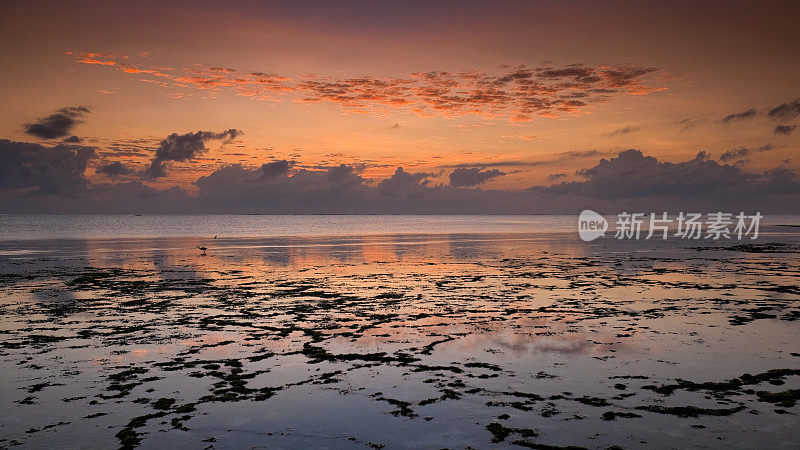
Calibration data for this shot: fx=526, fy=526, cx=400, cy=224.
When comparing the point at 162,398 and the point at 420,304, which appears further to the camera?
the point at 420,304

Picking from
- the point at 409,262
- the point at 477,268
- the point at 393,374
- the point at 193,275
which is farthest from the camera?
the point at 409,262

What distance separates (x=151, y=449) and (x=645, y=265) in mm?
32003

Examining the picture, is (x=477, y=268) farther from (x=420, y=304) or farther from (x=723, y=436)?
(x=723, y=436)

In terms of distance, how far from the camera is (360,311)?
1839 centimetres

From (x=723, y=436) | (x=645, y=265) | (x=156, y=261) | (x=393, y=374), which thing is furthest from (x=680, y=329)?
(x=156, y=261)

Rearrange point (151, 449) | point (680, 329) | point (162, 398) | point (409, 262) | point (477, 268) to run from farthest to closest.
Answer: point (409, 262), point (477, 268), point (680, 329), point (162, 398), point (151, 449)

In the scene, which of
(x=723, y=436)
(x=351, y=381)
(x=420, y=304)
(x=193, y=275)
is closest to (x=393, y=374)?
(x=351, y=381)

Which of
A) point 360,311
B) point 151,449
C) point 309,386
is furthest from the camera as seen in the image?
point 360,311

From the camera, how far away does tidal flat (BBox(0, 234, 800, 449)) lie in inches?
336

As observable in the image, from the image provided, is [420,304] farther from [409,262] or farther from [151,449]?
[409,262]

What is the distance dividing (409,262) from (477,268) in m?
5.86

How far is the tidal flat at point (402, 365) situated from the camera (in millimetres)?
8539

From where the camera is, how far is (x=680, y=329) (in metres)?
15.4

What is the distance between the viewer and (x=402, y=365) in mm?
12070
